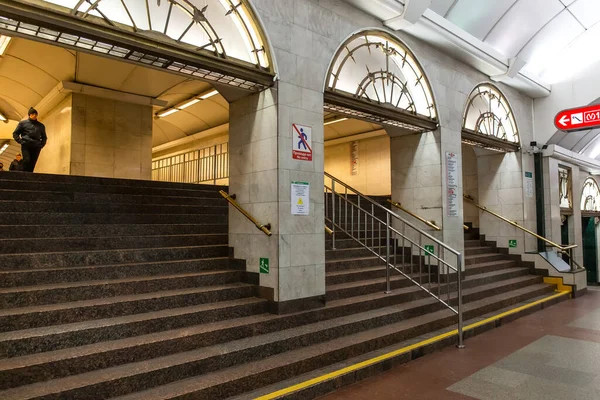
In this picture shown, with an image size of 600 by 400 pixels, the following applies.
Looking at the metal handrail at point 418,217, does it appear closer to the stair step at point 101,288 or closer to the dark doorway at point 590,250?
the stair step at point 101,288

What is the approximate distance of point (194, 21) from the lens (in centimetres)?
441

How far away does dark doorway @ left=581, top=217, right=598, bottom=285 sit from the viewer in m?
14.2

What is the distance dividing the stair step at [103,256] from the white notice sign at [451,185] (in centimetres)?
423

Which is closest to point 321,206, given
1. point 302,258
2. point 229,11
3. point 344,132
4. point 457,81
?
point 302,258

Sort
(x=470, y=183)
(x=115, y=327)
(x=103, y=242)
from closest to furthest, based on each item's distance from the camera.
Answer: (x=115, y=327)
(x=103, y=242)
(x=470, y=183)

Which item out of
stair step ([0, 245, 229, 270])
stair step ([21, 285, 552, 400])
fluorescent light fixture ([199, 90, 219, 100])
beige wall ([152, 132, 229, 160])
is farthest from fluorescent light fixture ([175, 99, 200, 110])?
stair step ([21, 285, 552, 400])

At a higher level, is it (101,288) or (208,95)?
(208,95)

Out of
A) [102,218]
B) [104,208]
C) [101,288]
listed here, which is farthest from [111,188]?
[101,288]

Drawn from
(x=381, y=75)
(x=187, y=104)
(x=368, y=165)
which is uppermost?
(x=187, y=104)

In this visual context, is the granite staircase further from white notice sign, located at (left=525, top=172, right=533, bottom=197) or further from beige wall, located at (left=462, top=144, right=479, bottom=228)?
white notice sign, located at (left=525, top=172, right=533, bottom=197)

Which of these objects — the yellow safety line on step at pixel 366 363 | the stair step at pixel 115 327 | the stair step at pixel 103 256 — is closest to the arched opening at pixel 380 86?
the stair step at pixel 103 256

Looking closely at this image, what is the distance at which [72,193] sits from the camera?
5570 millimetres

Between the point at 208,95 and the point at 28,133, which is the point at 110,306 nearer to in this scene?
the point at 28,133

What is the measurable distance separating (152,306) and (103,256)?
0.94 metres
